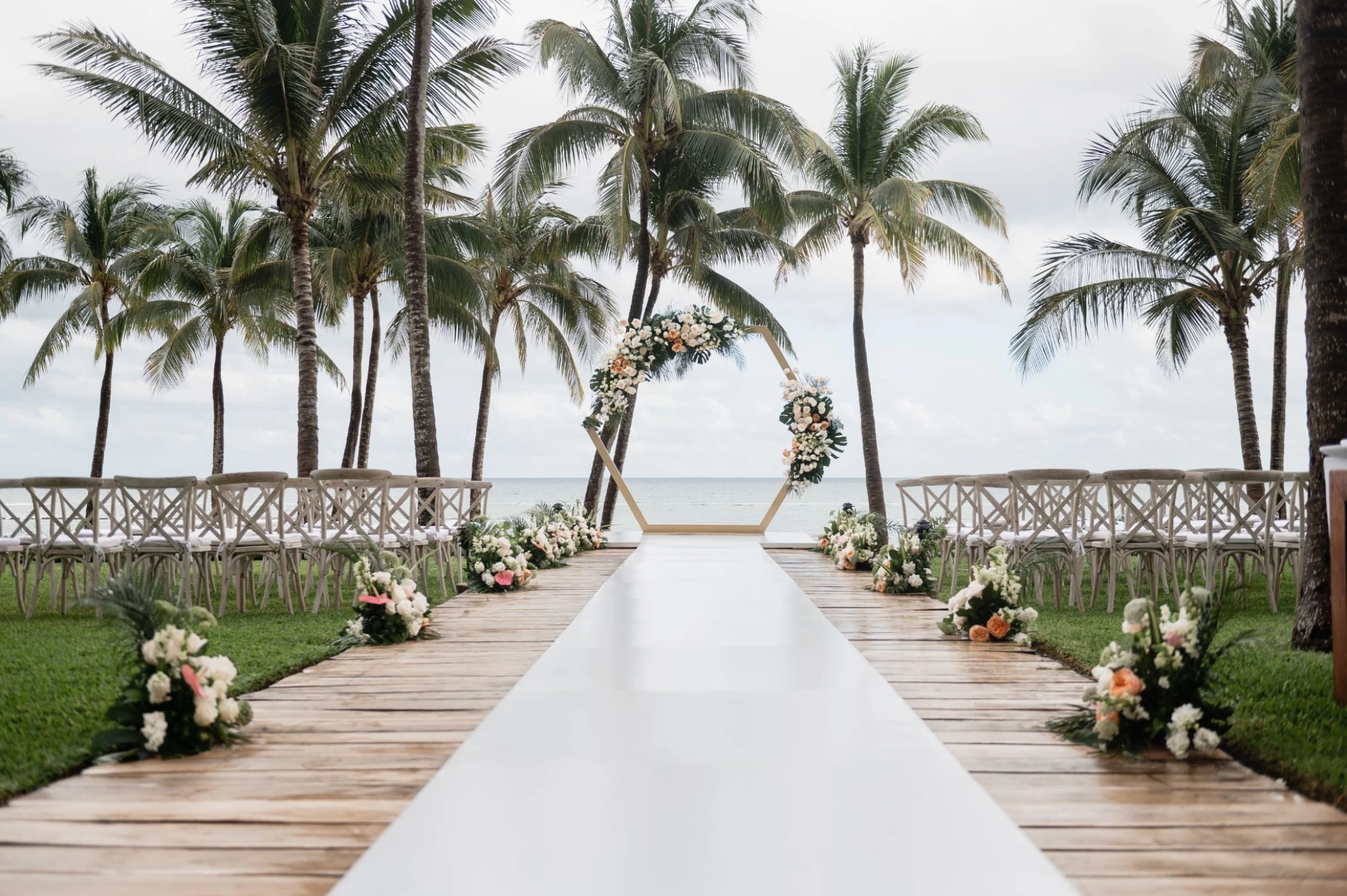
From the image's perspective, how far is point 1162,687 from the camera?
10.9 ft

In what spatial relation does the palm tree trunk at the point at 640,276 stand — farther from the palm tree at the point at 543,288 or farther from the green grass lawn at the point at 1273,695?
the green grass lawn at the point at 1273,695

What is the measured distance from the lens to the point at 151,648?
131 inches

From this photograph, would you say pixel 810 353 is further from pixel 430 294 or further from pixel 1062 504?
pixel 1062 504

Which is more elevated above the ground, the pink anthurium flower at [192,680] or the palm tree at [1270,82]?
the palm tree at [1270,82]

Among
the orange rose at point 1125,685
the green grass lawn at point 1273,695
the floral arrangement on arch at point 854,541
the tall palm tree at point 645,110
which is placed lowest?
the green grass lawn at point 1273,695

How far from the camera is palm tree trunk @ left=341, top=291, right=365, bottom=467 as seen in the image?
1669cm

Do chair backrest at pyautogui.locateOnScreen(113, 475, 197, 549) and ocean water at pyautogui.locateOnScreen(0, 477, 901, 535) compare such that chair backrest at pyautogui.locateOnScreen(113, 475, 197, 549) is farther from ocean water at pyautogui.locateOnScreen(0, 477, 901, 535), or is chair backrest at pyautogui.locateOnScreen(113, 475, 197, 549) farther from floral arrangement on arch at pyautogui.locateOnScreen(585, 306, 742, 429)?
ocean water at pyautogui.locateOnScreen(0, 477, 901, 535)

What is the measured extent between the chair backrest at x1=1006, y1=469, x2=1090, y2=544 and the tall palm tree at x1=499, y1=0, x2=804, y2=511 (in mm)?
6829

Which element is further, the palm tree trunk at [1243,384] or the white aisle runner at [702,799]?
the palm tree trunk at [1243,384]

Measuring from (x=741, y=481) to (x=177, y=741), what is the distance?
78.1 m

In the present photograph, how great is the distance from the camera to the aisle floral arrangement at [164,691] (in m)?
3.30

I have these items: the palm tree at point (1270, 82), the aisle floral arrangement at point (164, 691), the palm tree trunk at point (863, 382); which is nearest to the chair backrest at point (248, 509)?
the aisle floral arrangement at point (164, 691)

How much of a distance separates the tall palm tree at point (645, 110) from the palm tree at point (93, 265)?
8249mm

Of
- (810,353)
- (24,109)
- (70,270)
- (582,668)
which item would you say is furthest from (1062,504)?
(810,353)
